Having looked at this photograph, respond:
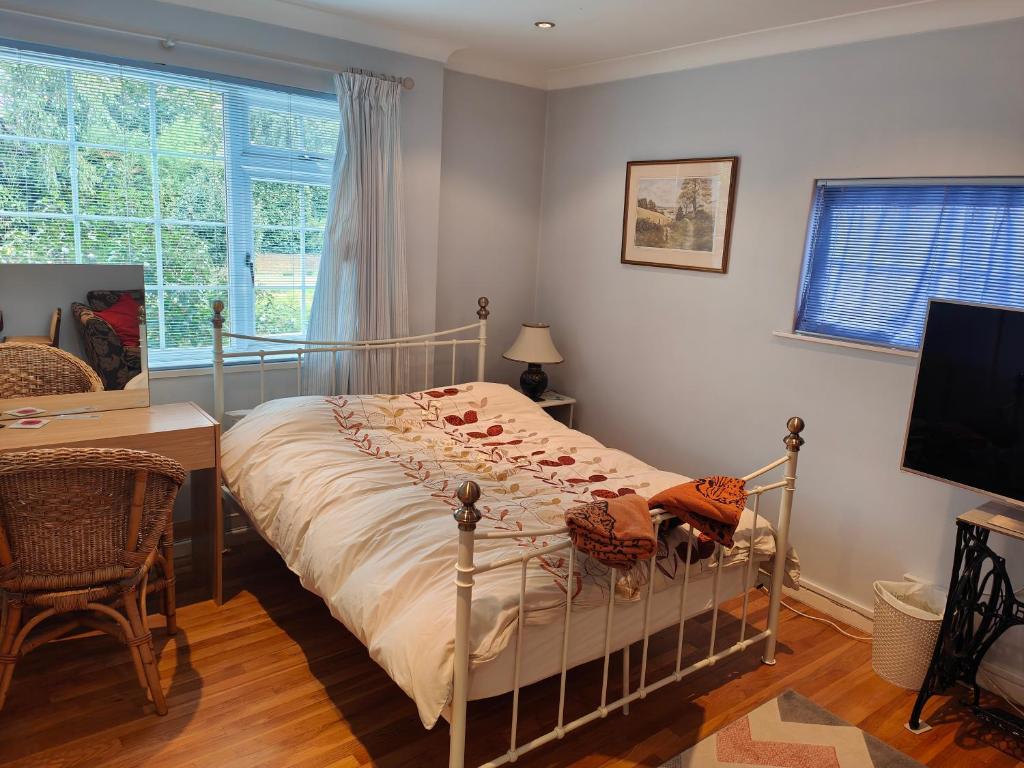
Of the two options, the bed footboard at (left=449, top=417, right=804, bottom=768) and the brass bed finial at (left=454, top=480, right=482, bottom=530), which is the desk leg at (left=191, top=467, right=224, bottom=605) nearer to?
the bed footboard at (left=449, top=417, right=804, bottom=768)

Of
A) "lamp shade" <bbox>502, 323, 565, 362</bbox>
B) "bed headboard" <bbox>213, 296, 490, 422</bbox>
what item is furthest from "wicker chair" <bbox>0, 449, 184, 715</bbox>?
"lamp shade" <bbox>502, 323, 565, 362</bbox>

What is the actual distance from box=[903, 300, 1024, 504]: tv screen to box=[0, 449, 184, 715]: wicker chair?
8.12ft

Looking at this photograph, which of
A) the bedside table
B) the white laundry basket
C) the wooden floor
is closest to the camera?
the wooden floor

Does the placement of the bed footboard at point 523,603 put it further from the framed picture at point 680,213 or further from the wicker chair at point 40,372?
the wicker chair at point 40,372

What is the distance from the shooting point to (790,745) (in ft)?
7.76

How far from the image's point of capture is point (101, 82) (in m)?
3.01

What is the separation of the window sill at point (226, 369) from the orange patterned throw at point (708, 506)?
2.08 metres

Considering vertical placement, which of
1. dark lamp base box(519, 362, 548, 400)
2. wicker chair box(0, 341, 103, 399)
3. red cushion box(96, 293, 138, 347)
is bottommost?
dark lamp base box(519, 362, 548, 400)

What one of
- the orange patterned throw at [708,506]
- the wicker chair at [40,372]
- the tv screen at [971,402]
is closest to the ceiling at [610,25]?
the tv screen at [971,402]

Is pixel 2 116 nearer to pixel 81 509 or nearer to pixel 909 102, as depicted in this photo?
pixel 81 509

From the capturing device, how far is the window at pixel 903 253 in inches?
104

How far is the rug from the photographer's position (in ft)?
7.48

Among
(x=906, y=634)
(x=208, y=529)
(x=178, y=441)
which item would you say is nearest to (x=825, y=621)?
(x=906, y=634)

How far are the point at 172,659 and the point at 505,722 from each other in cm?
119
